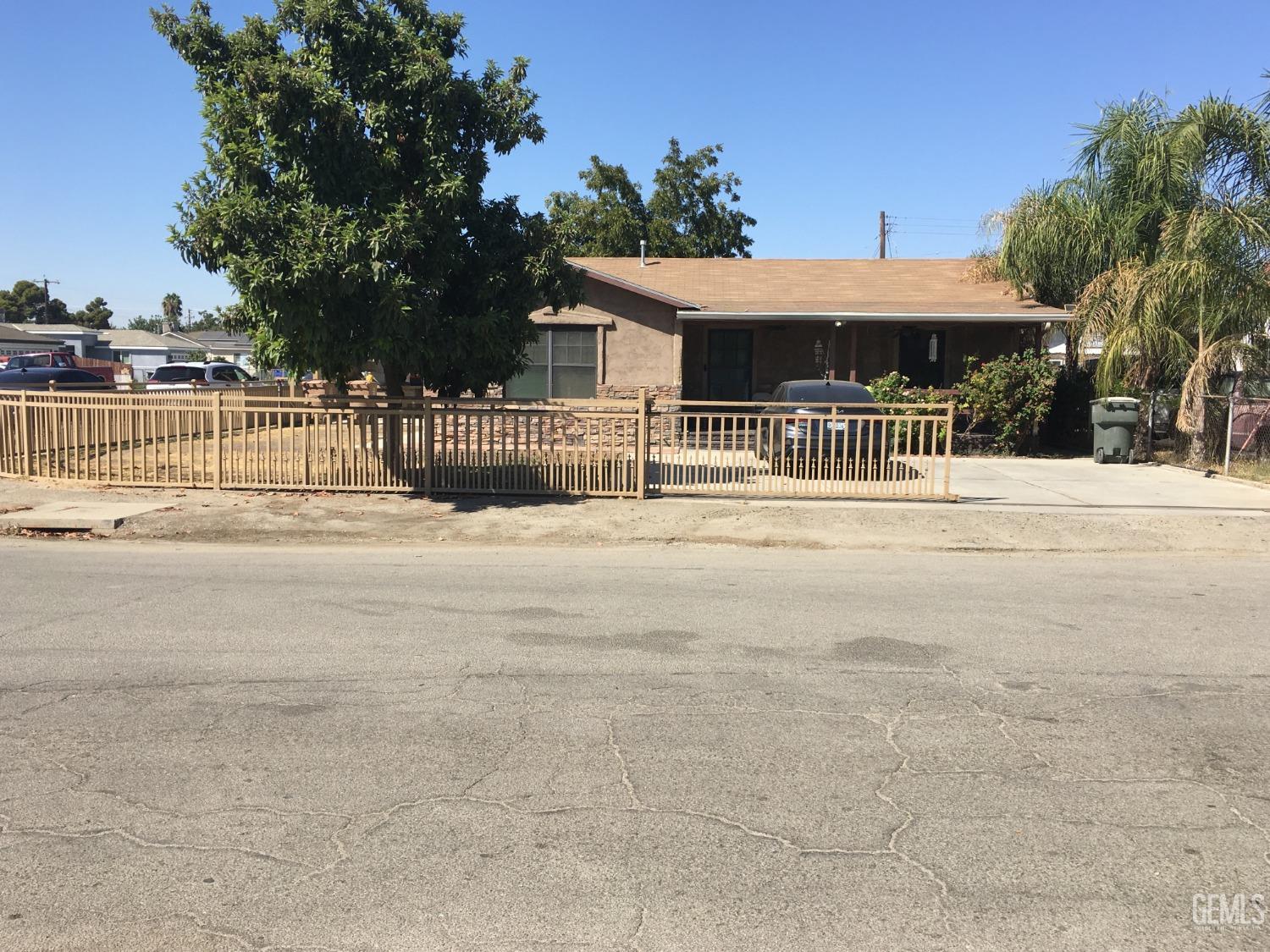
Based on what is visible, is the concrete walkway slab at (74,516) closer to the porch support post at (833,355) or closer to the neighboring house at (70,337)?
the porch support post at (833,355)

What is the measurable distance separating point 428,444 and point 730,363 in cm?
1206

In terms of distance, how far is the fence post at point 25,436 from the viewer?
14000mm

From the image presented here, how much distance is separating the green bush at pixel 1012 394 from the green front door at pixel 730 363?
5.95 m

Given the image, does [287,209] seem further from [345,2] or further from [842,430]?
[842,430]

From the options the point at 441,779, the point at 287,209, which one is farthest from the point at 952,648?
the point at 287,209

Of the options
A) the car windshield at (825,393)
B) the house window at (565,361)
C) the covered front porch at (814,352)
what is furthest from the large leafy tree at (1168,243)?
the house window at (565,361)

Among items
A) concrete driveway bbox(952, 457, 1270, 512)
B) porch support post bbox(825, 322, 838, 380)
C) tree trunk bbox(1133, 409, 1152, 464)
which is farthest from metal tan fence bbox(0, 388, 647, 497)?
tree trunk bbox(1133, 409, 1152, 464)

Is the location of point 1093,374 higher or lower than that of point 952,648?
higher

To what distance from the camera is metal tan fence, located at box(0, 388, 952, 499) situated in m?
13.0

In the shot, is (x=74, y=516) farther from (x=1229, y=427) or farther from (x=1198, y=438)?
(x=1198, y=438)

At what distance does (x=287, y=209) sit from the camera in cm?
1123

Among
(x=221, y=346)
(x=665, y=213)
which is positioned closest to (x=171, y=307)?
(x=221, y=346)

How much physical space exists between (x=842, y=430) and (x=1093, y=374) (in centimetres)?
1078

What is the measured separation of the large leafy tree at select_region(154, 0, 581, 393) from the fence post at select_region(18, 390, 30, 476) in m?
4.08
